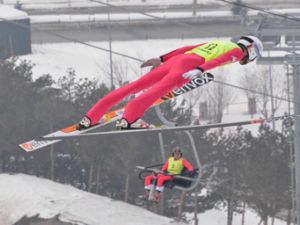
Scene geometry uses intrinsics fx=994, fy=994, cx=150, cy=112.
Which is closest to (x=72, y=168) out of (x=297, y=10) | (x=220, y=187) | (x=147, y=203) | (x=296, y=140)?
(x=147, y=203)

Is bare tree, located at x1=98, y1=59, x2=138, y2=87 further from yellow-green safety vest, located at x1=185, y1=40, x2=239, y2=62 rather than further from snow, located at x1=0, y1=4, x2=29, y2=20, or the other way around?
yellow-green safety vest, located at x1=185, y1=40, x2=239, y2=62

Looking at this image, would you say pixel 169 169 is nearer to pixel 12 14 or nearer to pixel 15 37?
pixel 12 14

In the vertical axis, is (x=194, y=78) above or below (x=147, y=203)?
above

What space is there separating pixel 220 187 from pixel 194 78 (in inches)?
1067

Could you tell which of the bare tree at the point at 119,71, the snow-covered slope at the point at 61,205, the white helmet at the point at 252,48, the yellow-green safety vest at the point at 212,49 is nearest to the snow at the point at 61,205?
the snow-covered slope at the point at 61,205

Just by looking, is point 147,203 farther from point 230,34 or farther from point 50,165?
point 230,34

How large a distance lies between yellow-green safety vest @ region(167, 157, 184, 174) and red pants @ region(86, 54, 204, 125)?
530cm

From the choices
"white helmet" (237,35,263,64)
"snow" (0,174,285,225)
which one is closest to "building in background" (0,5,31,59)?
"snow" (0,174,285,225)

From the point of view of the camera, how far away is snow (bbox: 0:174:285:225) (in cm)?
3800

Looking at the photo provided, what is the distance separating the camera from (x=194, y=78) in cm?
1283

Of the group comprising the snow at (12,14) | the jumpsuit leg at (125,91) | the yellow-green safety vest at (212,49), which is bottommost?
the jumpsuit leg at (125,91)

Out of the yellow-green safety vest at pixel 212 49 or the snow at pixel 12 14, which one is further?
the snow at pixel 12 14

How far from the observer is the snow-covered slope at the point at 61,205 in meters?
38.0

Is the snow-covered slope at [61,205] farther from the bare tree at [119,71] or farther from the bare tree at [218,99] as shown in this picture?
the bare tree at [119,71]
